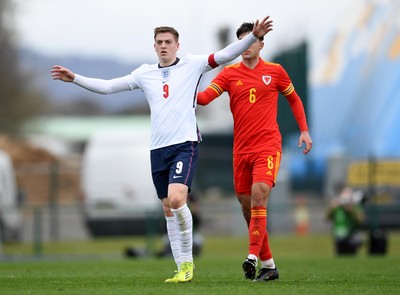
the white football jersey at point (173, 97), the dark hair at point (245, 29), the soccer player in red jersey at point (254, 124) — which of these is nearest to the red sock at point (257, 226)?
the soccer player in red jersey at point (254, 124)

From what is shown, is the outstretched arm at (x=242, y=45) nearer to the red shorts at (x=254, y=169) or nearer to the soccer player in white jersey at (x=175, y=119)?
the soccer player in white jersey at (x=175, y=119)

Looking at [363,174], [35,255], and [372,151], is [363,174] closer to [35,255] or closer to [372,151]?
[372,151]

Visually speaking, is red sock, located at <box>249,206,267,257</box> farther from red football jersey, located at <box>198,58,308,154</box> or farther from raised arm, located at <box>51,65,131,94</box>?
raised arm, located at <box>51,65,131,94</box>

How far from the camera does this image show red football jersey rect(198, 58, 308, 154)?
11219 mm

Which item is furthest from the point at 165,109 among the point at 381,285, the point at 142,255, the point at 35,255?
the point at 35,255

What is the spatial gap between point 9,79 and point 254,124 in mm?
48647

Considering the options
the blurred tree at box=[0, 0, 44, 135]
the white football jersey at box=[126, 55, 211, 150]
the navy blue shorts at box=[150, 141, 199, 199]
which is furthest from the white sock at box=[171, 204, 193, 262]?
the blurred tree at box=[0, 0, 44, 135]

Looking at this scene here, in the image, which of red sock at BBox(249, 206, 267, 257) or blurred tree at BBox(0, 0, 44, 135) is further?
blurred tree at BBox(0, 0, 44, 135)

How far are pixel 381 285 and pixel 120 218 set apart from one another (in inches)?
694

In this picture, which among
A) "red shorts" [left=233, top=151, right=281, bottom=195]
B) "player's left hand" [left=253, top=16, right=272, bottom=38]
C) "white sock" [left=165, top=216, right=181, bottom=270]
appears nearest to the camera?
"player's left hand" [left=253, top=16, right=272, bottom=38]

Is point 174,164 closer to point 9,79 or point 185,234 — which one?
point 185,234

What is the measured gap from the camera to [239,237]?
27625mm

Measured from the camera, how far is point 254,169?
439 inches

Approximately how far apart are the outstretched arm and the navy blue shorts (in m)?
0.79
